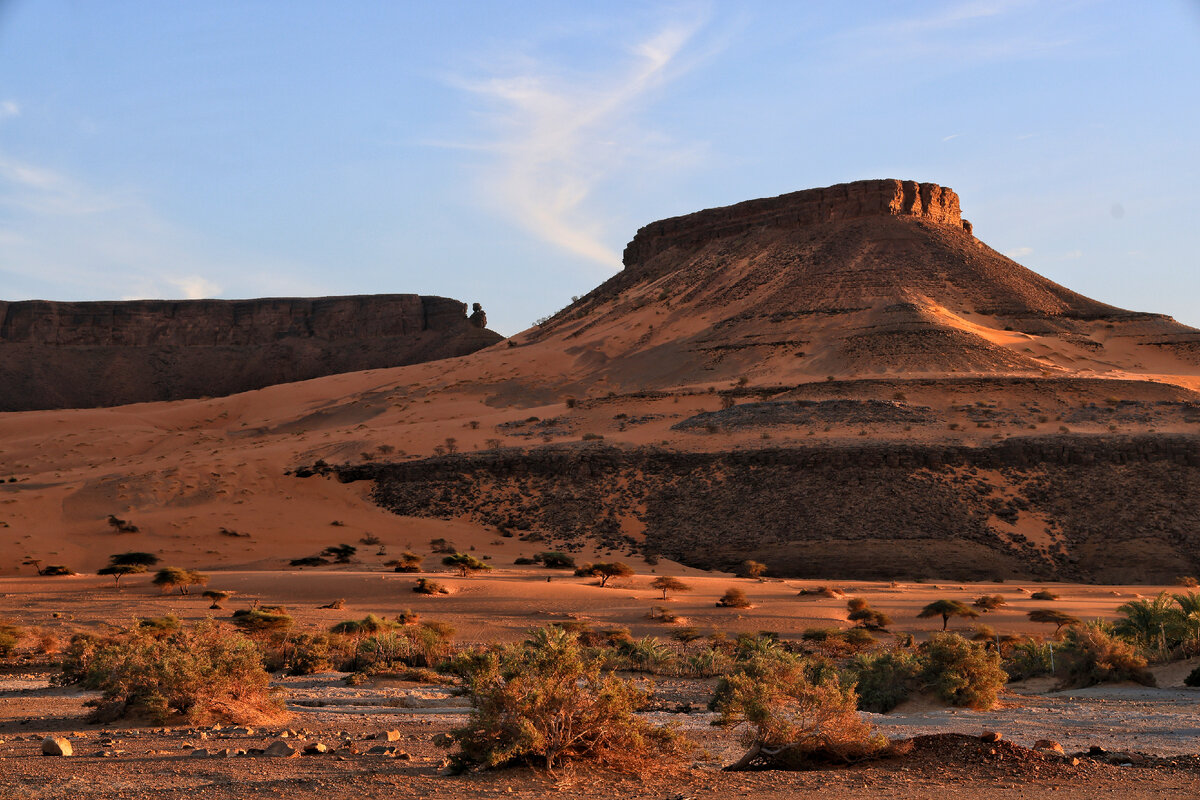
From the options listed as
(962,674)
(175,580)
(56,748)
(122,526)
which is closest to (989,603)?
(962,674)

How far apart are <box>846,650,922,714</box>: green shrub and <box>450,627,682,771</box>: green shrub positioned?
5.27 meters

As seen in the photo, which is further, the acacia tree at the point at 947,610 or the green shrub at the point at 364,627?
the acacia tree at the point at 947,610

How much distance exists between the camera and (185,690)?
12.6 meters

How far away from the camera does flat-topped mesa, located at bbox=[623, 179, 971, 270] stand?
294 ft

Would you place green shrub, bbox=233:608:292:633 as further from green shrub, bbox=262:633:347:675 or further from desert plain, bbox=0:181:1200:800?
green shrub, bbox=262:633:347:675

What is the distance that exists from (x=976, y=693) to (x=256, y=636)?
14.1 metres

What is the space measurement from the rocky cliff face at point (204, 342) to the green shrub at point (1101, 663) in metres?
92.7

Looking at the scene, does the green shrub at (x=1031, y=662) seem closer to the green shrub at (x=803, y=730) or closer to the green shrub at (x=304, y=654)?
the green shrub at (x=803, y=730)

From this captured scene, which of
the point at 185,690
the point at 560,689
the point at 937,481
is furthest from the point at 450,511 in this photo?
the point at 560,689

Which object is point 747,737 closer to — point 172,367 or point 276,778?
point 276,778

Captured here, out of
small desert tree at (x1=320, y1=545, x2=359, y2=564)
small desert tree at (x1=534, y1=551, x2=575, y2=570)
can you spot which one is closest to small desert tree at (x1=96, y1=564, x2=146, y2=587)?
small desert tree at (x1=320, y1=545, x2=359, y2=564)

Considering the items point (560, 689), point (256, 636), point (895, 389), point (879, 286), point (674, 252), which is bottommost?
point (256, 636)

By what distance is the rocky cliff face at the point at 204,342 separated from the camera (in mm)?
107875

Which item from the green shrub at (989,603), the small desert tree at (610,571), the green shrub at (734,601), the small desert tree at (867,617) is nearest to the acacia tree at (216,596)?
the small desert tree at (610,571)
